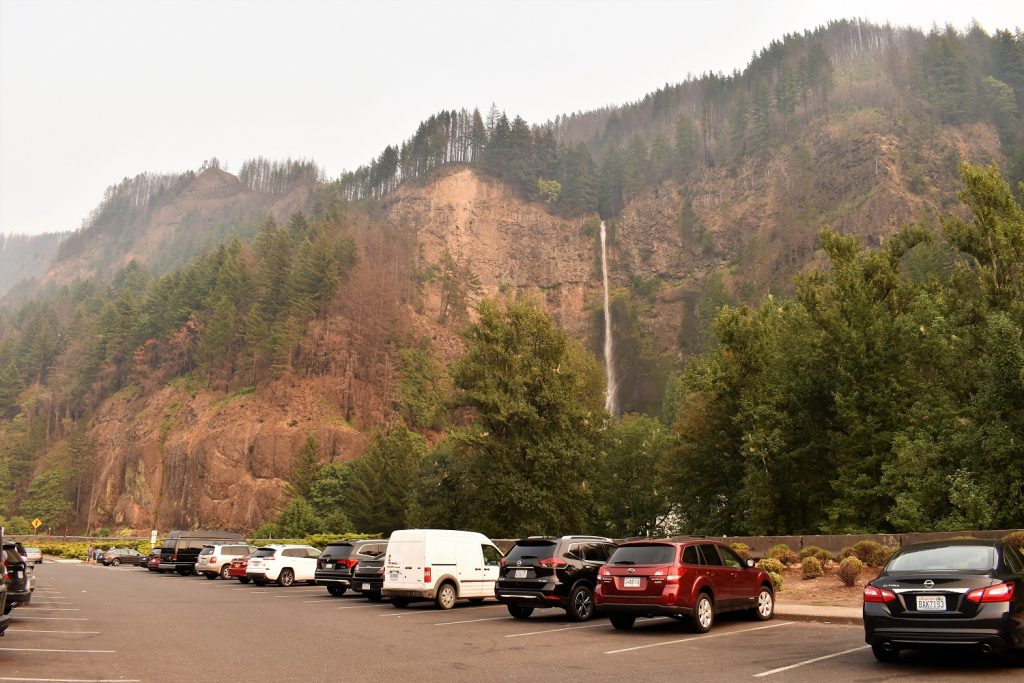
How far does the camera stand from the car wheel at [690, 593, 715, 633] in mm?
14112

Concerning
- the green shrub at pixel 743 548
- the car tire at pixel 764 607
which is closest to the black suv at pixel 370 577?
the green shrub at pixel 743 548

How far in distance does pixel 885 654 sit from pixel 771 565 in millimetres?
→ 11516

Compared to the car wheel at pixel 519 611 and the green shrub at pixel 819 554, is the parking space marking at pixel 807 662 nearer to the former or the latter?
the car wheel at pixel 519 611

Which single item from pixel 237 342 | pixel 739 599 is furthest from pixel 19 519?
pixel 739 599

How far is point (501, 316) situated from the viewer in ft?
160

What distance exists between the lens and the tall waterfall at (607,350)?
111 meters

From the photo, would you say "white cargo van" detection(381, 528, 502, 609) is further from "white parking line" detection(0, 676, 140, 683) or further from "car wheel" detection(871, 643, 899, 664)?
"car wheel" detection(871, 643, 899, 664)

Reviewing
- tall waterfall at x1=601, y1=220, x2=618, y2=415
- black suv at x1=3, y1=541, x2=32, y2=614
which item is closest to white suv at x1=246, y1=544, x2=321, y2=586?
black suv at x1=3, y1=541, x2=32, y2=614

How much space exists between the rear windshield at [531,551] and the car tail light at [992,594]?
923 cm

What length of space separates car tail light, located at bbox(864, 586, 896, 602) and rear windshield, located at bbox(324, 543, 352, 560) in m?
18.6

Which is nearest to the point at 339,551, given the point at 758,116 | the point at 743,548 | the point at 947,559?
the point at 743,548

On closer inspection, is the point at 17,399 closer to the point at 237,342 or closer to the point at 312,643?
the point at 237,342

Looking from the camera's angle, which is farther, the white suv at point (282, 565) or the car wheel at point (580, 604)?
the white suv at point (282, 565)

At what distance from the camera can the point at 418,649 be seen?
1282 centimetres
